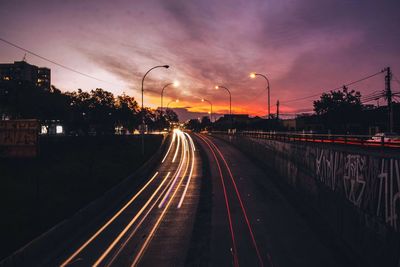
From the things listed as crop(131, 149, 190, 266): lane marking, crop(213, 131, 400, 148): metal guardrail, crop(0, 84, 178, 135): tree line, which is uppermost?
crop(0, 84, 178, 135): tree line

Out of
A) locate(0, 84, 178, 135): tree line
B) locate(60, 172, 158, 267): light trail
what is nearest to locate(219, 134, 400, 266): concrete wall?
locate(60, 172, 158, 267): light trail

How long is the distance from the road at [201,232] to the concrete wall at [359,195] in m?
1.44

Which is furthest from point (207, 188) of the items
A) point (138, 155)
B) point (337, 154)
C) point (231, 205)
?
point (138, 155)

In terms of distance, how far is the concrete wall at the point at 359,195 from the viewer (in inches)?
434

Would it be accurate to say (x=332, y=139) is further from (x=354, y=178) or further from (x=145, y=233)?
(x=145, y=233)

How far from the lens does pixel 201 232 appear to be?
17.2 meters

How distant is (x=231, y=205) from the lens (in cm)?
2295

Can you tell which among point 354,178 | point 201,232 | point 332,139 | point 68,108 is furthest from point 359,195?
point 68,108

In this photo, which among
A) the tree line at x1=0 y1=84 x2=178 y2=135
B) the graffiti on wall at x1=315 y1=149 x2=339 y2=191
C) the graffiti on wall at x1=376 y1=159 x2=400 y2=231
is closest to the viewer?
the graffiti on wall at x1=376 y1=159 x2=400 y2=231

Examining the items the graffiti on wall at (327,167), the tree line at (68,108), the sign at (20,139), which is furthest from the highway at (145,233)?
the tree line at (68,108)

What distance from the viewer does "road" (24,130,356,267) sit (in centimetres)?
1364

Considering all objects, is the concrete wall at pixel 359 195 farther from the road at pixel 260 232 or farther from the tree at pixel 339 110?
the tree at pixel 339 110

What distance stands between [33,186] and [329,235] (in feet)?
67.3

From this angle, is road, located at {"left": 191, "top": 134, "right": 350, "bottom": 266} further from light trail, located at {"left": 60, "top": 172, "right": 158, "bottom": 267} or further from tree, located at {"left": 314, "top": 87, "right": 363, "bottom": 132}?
tree, located at {"left": 314, "top": 87, "right": 363, "bottom": 132}
